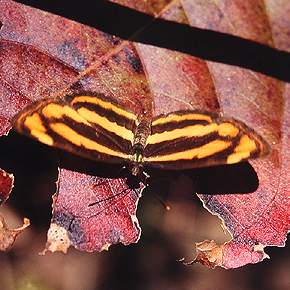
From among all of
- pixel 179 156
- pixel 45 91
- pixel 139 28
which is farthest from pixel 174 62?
pixel 45 91

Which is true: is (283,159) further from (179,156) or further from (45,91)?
(45,91)

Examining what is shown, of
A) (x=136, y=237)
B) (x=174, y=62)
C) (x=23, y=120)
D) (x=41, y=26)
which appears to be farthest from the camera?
(x=174, y=62)

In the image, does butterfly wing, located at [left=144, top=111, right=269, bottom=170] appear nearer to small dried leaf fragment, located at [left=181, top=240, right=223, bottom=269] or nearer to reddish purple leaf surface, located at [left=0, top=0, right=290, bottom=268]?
reddish purple leaf surface, located at [left=0, top=0, right=290, bottom=268]

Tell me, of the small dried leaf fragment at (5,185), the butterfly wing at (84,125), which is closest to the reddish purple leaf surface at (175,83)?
the butterfly wing at (84,125)

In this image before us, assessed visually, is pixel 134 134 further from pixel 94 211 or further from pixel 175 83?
pixel 94 211

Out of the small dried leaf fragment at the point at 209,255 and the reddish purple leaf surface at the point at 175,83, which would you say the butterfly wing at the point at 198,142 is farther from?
the small dried leaf fragment at the point at 209,255

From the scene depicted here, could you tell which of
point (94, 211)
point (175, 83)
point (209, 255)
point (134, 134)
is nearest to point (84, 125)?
point (134, 134)

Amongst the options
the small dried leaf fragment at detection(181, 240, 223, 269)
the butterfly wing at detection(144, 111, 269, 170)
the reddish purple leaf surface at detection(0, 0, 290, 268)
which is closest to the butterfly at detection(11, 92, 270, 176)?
the butterfly wing at detection(144, 111, 269, 170)
